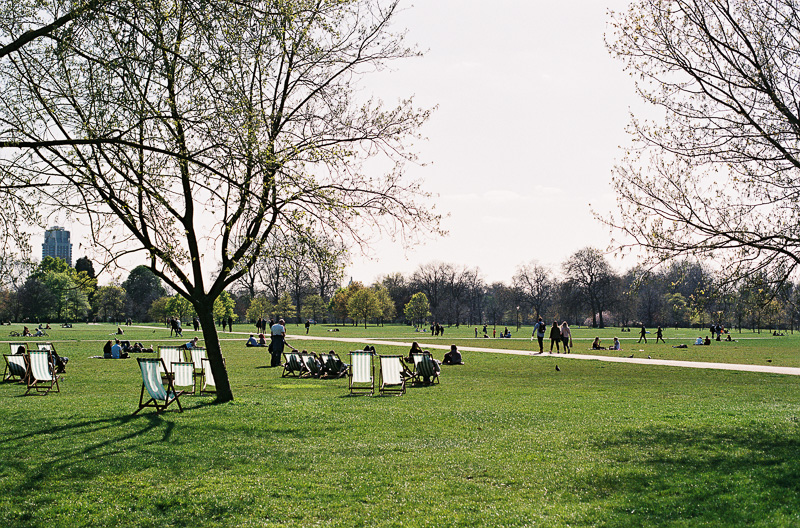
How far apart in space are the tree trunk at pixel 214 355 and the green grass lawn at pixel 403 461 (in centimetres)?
40

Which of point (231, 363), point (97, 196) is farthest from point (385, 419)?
point (231, 363)

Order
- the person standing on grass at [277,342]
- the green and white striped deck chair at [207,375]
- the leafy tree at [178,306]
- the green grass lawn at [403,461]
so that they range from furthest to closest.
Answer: the leafy tree at [178,306] → the person standing on grass at [277,342] → the green and white striped deck chair at [207,375] → the green grass lawn at [403,461]

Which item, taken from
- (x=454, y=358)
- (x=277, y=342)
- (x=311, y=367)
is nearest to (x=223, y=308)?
(x=277, y=342)

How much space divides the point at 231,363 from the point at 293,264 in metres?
15.0

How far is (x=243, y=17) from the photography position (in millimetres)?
8414

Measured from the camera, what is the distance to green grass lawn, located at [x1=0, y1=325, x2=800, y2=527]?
19.7 ft

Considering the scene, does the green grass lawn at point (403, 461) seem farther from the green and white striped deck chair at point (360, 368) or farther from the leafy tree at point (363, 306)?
the leafy tree at point (363, 306)

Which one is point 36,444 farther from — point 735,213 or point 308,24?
point 735,213

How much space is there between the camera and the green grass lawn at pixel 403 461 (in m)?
6.01

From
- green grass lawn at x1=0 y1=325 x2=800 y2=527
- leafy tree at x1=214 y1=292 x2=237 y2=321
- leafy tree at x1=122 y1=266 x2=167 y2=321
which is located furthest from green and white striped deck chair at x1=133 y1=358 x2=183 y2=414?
leafy tree at x1=122 y1=266 x2=167 y2=321

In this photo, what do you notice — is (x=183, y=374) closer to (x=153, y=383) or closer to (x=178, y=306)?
(x=153, y=383)

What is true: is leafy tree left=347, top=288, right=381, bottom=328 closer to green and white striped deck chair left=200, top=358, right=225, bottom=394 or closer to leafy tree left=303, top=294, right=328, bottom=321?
leafy tree left=303, top=294, right=328, bottom=321

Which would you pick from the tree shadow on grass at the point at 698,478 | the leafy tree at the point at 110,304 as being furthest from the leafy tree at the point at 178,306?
the tree shadow on grass at the point at 698,478

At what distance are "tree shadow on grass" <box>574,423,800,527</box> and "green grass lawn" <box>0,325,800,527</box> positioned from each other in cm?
3
